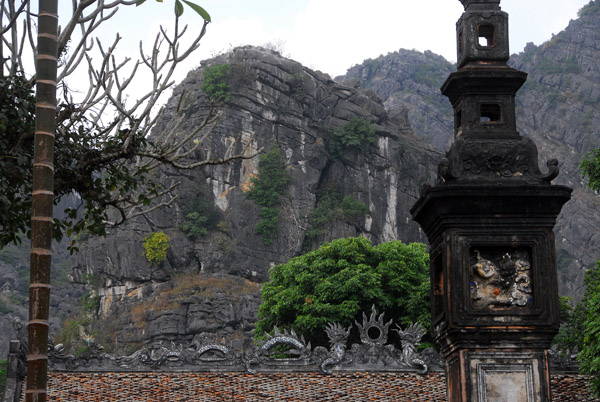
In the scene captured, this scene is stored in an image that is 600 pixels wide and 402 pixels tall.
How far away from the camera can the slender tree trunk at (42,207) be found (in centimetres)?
777

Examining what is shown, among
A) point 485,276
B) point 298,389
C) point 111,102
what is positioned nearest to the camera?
point 485,276

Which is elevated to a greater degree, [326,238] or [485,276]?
[326,238]

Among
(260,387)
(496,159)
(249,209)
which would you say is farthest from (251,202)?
(496,159)

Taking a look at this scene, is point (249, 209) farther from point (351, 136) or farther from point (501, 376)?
point (501, 376)

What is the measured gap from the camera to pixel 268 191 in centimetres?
8256

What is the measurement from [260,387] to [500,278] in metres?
14.6

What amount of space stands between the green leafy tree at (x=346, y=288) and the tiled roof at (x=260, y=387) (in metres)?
10.7

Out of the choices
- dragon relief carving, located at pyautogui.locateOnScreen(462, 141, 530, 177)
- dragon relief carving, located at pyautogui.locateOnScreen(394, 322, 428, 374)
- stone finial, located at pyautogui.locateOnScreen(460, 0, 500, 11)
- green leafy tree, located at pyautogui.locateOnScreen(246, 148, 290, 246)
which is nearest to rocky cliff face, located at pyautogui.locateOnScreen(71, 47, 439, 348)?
green leafy tree, located at pyautogui.locateOnScreen(246, 148, 290, 246)

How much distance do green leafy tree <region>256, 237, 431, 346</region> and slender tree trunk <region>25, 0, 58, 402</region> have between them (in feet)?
94.2

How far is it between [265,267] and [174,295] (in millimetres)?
9157

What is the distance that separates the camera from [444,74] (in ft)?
530

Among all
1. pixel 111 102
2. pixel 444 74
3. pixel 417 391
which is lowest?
pixel 417 391

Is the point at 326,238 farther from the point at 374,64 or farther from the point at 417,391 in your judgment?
the point at 374,64

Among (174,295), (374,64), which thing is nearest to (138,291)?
(174,295)
